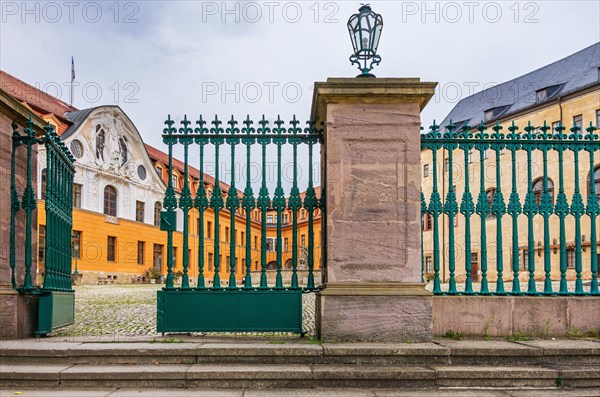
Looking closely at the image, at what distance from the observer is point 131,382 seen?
522 cm

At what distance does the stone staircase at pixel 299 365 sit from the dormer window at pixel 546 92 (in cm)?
3726

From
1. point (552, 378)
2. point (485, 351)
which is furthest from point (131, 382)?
point (552, 378)

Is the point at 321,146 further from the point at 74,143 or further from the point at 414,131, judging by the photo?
the point at 74,143

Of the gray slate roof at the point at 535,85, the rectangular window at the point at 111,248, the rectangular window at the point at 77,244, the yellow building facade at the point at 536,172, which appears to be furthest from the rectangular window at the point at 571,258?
the rectangular window at the point at 77,244

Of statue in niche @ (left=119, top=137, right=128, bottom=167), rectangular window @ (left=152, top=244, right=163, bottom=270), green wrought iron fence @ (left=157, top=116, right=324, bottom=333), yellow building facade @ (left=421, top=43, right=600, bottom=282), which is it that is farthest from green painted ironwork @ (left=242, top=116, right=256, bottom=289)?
rectangular window @ (left=152, top=244, right=163, bottom=270)

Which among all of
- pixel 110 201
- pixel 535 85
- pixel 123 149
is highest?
pixel 535 85

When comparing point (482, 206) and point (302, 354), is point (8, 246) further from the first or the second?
point (482, 206)

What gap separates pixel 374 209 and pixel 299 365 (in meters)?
1.83

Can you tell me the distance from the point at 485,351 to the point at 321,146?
2.97 meters

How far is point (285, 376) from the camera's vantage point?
5.25m

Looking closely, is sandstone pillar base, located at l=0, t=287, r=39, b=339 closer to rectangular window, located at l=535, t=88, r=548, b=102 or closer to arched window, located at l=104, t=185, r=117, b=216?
arched window, located at l=104, t=185, r=117, b=216

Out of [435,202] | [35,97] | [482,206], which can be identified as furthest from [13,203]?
[35,97]

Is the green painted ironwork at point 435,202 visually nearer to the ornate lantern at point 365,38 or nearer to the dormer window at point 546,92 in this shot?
the ornate lantern at point 365,38

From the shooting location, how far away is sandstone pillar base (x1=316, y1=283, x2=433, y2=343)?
6.13 m
